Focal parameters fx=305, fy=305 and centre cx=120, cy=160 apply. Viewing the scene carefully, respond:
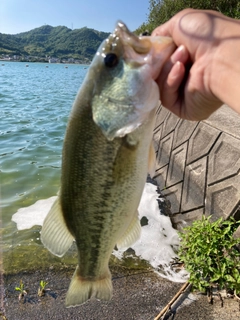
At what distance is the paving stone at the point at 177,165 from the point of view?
6902 mm

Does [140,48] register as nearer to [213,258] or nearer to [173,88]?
[173,88]

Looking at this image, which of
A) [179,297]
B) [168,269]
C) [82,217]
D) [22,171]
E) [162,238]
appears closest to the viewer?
[82,217]

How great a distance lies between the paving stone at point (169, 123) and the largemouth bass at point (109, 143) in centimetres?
645

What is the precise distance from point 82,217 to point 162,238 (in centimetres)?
418

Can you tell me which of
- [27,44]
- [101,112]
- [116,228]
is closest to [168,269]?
[116,228]

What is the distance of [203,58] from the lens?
1.92 meters

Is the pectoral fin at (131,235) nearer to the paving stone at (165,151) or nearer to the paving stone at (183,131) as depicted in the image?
the paving stone at (183,131)

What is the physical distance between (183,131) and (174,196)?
171 centimetres

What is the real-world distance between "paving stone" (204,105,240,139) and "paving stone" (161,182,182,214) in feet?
4.99

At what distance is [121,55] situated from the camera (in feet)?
6.23

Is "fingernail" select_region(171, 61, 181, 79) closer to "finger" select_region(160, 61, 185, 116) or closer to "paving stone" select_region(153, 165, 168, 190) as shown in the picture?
"finger" select_region(160, 61, 185, 116)

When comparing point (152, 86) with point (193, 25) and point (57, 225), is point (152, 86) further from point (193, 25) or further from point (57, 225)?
→ point (57, 225)

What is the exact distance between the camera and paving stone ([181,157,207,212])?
5711 mm

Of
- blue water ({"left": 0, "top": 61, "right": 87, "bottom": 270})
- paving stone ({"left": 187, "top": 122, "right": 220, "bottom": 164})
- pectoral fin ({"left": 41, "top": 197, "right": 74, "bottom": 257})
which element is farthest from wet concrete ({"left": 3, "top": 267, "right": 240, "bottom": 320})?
paving stone ({"left": 187, "top": 122, "right": 220, "bottom": 164})
